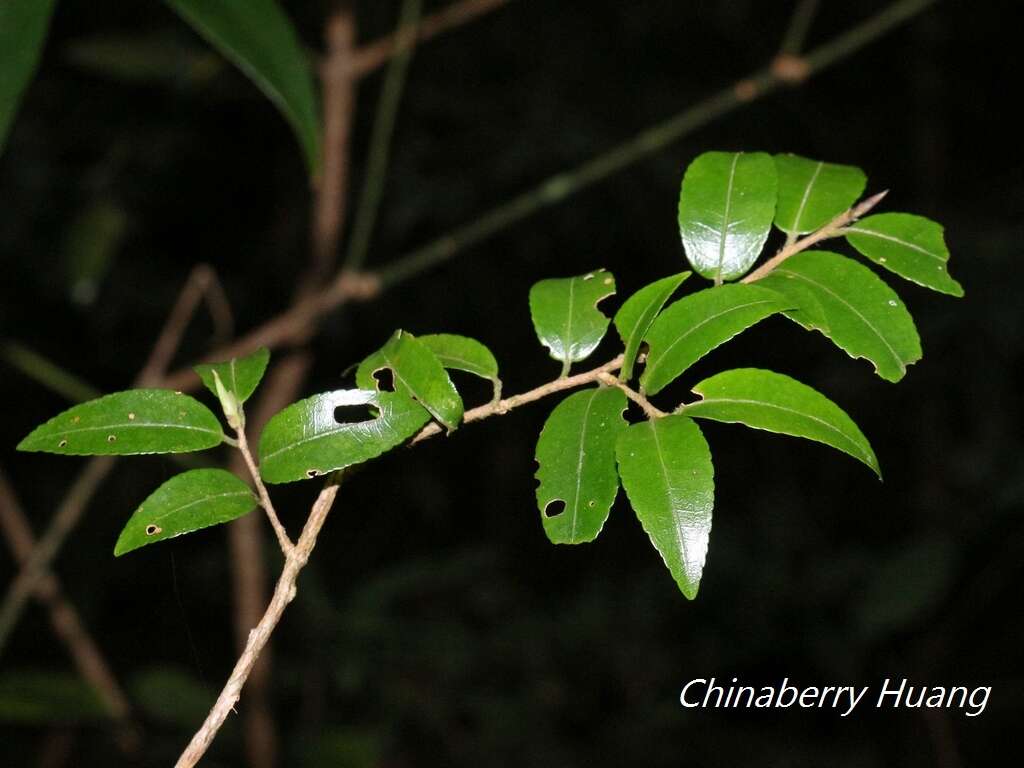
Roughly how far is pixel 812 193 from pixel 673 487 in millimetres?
245

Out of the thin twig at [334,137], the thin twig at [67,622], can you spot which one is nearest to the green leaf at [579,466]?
the thin twig at [334,137]

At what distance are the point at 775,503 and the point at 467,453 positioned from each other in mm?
1063

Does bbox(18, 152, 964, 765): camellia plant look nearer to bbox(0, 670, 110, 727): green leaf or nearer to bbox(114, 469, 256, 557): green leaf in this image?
bbox(114, 469, 256, 557): green leaf

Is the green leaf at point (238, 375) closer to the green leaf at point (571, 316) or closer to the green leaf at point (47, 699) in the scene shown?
the green leaf at point (571, 316)

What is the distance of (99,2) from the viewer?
200cm

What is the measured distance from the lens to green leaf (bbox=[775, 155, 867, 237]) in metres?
0.62

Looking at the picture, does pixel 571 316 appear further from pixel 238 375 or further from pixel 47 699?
pixel 47 699

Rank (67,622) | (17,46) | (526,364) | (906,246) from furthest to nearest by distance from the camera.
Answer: (526,364), (67,622), (17,46), (906,246)

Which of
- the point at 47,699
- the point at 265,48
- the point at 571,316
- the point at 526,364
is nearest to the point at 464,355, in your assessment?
the point at 571,316

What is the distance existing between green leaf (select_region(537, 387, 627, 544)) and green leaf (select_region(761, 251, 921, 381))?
13cm

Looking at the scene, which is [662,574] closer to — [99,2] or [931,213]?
[931,213]

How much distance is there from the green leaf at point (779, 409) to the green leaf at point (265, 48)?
45cm

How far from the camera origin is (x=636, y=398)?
549mm

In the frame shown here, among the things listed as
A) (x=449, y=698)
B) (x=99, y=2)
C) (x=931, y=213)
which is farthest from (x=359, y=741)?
(x=931, y=213)
